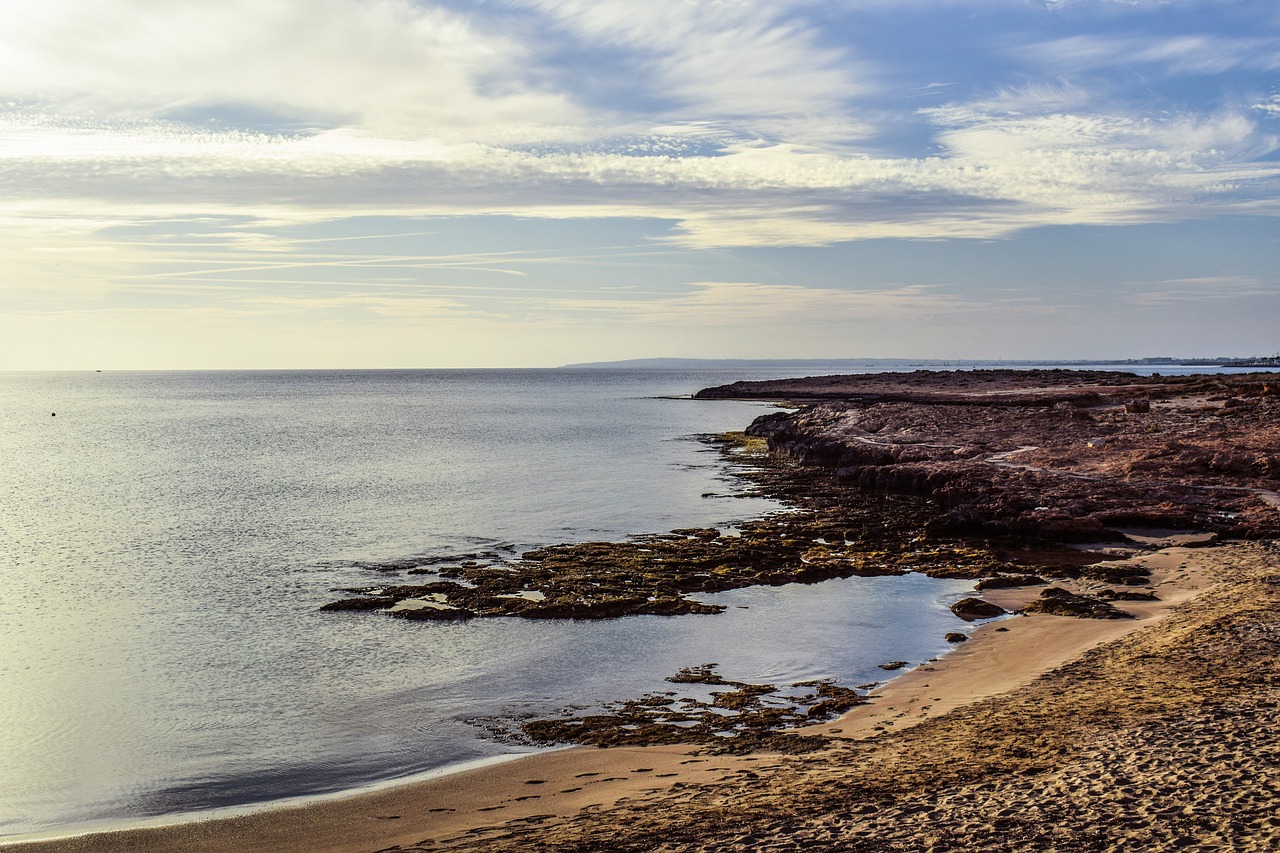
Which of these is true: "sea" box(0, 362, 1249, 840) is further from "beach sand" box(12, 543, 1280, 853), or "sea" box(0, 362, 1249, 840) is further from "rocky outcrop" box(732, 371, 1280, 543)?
"rocky outcrop" box(732, 371, 1280, 543)

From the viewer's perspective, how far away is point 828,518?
3322 centimetres

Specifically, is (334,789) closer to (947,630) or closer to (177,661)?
(177,661)

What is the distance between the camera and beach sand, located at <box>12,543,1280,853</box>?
8.85 meters

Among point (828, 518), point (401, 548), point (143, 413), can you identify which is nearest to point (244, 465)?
point (401, 548)

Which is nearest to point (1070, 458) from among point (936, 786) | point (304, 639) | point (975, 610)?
point (975, 610)

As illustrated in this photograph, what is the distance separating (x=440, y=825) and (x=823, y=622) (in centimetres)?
1138

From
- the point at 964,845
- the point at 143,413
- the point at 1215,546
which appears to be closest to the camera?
the point at 964,845

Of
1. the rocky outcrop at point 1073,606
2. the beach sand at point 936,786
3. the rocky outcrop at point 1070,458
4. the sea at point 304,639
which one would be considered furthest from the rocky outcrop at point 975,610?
the rocky outcrop at point 1070,458

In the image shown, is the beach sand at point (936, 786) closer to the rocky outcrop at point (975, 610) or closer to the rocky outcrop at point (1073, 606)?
the rocky outcrop at point (1073, 606)

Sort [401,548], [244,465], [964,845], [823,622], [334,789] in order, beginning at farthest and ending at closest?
1. [244,465]
2. [401,548]
3. [823,622]
4. [334,789]
5. [964,845]

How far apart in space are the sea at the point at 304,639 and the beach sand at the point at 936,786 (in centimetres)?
132

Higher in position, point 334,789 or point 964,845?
point 964,845

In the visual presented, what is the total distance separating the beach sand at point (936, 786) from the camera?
8.85 meters

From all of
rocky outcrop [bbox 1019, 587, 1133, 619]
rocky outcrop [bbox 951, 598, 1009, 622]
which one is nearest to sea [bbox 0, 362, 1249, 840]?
rocky outcrop [bbox 951, 598, 1009, 622]
